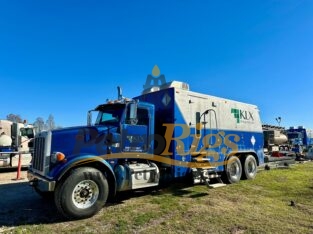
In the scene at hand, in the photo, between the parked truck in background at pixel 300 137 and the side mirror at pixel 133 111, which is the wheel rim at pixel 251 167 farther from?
the parked truck in background at pixel 300 137

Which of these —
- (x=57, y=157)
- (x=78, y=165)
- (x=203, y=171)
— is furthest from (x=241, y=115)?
(x=57, y=157)

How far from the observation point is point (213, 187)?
886 centimetres

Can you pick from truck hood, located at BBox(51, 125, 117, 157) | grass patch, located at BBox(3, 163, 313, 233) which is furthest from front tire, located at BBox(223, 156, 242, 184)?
truck hood, located at BBox(51, 125, 117, 157)

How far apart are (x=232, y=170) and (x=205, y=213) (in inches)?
181

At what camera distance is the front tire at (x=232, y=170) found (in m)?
10.5

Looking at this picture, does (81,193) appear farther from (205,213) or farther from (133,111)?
(205,213)

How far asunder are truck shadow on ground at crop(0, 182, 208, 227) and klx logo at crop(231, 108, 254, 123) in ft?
12.0

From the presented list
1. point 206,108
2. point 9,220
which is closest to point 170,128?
point 206,108

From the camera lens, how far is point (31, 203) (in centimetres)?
768

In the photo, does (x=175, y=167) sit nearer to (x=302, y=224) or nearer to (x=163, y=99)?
(x=163, y=99)

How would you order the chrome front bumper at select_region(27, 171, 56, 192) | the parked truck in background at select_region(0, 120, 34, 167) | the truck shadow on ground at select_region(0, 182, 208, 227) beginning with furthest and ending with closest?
the parked truck in background at select_region(0, 120, 34, 167), the truck shadow on ground at select_region(0, 182, 208, 227), the chrome front bumper at select_region(27, 171, 56, 192)

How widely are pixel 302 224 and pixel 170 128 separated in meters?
4.38

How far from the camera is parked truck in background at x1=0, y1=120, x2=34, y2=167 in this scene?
14.1m

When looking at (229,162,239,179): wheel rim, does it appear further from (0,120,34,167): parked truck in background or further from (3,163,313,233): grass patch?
(0,120,34,167): parked truck in background
